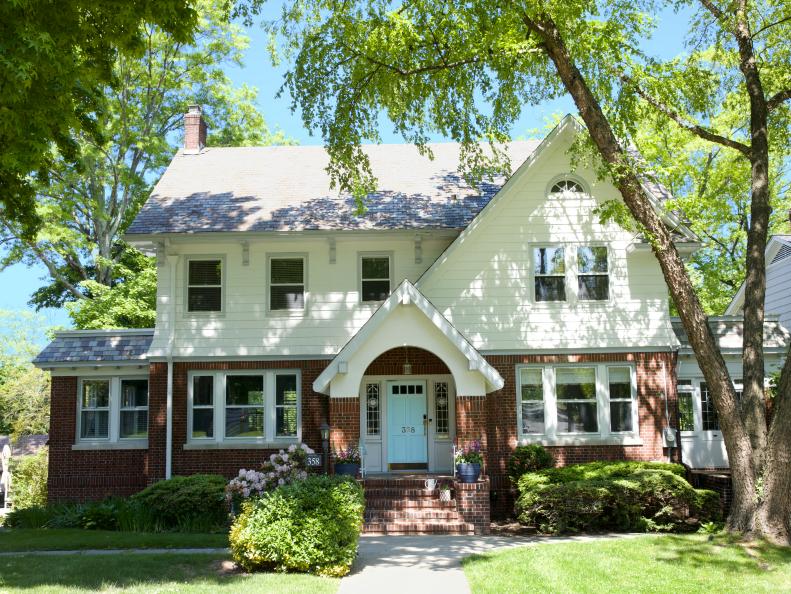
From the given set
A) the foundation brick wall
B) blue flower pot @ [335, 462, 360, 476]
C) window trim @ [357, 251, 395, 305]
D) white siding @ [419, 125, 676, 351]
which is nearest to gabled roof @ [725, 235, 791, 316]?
white siding @ [419, 125, 676, 351]

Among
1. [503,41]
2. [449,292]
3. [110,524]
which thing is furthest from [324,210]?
[110,524]

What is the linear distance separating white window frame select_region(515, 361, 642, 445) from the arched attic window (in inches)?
167

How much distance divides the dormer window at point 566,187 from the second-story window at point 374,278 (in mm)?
4486

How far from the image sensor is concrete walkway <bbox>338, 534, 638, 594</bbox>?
10148 millimetres

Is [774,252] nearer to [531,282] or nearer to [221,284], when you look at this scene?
[531,282]

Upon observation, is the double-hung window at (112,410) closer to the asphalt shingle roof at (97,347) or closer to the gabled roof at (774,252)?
the asphalt shingle roof at (97,347)

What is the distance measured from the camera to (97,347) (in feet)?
62.7

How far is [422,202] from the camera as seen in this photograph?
65.1ft

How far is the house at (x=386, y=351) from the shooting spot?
18234 mm

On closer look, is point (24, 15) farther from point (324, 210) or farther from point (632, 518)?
point (632, 518)

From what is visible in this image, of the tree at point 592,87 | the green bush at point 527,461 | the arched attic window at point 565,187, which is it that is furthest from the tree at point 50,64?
the green bush at point 527,461

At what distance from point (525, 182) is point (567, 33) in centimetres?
498

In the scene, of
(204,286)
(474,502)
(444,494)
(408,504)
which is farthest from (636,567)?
(204,286)

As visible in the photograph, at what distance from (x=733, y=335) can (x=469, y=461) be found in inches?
318
